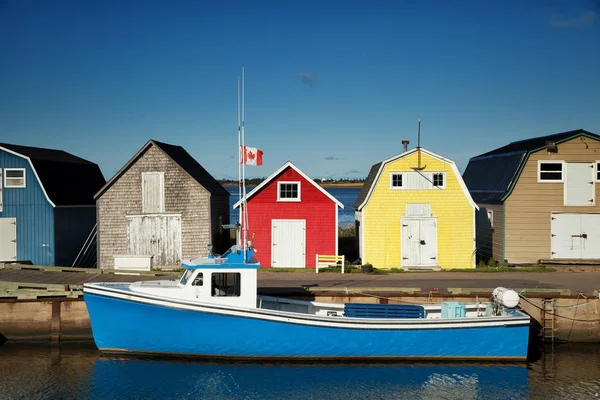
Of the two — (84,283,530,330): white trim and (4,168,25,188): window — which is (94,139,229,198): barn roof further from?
(84,283,530,330): white trim

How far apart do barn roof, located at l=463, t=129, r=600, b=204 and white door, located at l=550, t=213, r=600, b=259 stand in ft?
8.76

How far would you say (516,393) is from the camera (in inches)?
576

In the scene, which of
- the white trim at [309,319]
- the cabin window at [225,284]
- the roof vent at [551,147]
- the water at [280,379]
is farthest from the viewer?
the roof vent at [551,147]

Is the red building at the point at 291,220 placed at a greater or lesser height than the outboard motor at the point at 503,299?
greater

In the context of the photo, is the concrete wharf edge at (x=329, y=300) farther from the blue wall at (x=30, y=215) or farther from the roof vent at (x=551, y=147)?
the roof vent at (x=551, y=147)

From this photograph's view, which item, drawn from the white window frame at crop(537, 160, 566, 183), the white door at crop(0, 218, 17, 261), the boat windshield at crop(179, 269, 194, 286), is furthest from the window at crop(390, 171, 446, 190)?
the white door at crop(0, 218, 17, 261)

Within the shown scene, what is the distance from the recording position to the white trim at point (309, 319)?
15.9m

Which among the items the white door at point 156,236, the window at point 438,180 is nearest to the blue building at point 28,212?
the white door at point 156,236

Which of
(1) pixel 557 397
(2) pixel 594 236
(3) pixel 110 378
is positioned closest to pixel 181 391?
(3) pixel 110 378

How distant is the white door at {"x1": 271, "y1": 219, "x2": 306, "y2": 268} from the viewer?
→ 83.5ft

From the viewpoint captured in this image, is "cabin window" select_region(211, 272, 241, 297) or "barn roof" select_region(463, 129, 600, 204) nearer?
"cabin window" select_region(211, 272, 241, 297)

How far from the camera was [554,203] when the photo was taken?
25.7m

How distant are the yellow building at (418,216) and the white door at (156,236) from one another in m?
8.29

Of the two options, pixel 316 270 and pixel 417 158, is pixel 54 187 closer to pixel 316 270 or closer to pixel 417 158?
pixel 316 270
